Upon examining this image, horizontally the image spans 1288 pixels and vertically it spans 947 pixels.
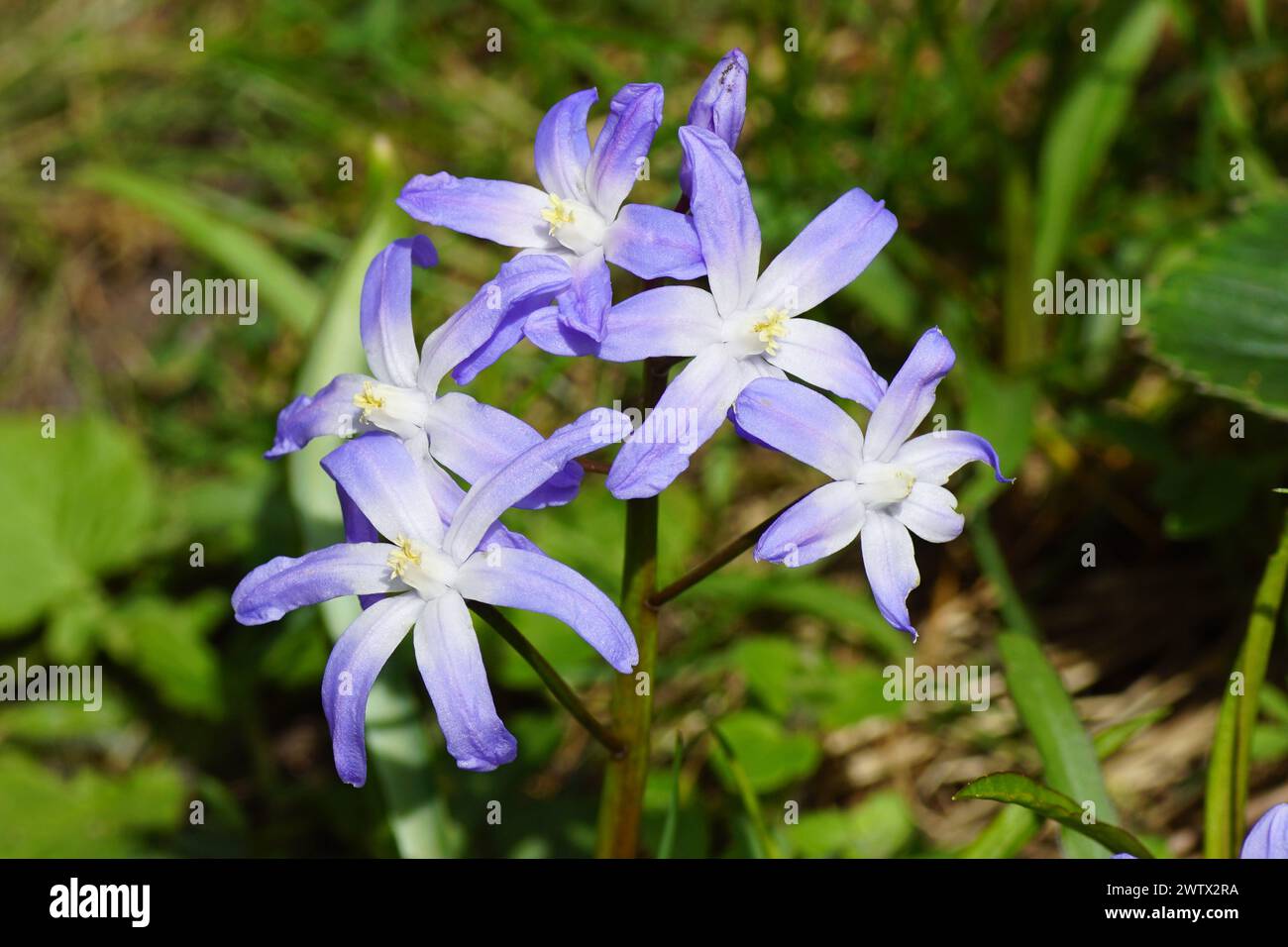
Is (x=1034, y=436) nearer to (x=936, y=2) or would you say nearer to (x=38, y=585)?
(x=936, y=2)

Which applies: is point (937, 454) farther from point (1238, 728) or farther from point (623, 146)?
point (1238, 728)

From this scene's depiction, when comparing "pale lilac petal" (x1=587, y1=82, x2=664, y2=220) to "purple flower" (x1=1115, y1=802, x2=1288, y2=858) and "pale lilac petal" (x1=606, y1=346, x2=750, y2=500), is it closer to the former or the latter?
"pale lilac petal" (x1=606, y1=346, x2=750, y2=500)

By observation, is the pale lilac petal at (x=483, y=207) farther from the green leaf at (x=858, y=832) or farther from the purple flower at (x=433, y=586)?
the green leaf at (x=858, y=832)

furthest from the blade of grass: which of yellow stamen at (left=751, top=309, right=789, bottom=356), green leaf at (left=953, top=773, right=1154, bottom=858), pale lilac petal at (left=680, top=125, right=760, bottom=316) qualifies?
pale lilac petal at (left=680, top=125, right=760, bottom=316)

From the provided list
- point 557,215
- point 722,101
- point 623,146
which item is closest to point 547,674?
point 557,215

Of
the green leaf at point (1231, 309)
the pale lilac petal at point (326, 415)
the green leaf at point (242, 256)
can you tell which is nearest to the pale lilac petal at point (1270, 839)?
the green leaf at point (1231, 309)
